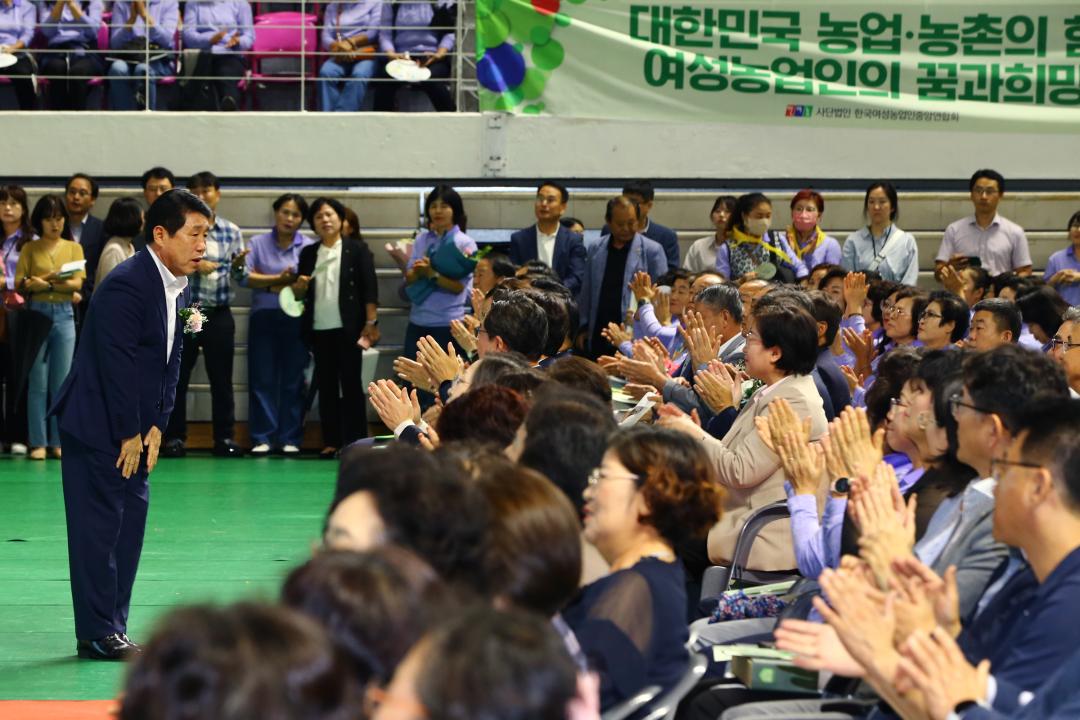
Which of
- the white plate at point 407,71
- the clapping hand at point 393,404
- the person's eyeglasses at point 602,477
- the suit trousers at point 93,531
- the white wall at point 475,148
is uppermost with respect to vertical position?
the white plate at point 407,71

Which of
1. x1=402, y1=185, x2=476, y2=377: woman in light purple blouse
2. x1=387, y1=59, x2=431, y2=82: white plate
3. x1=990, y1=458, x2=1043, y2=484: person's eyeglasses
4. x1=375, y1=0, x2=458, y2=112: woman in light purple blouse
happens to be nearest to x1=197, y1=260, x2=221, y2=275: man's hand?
x1=402, y1=185, x2=476, y2=377: woman in light purple blouse

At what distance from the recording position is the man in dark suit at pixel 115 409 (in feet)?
16.9

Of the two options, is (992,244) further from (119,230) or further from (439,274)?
(119,230)

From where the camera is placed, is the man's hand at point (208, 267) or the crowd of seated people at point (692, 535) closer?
the crowd of seated people at point (692, 535)

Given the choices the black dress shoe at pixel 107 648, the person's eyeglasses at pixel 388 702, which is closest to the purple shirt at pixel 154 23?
the black dress shoe at pixel 107 648

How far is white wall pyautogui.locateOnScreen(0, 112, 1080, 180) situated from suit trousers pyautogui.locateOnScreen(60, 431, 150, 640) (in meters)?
6.22

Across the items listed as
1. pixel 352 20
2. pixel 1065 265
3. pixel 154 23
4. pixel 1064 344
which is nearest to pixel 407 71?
pixel 352 20

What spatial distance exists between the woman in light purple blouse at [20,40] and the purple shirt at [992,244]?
6.71 m

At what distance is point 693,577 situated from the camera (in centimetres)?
508

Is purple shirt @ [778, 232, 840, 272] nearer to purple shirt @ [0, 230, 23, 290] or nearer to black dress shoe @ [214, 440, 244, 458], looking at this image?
black dress shoe @ [214, 440, 244, 458]

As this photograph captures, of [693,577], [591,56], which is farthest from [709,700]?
[591,56]

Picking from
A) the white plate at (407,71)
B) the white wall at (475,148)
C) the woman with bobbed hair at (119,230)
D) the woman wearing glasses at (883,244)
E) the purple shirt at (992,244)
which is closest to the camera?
the woman with bobbed hair at (119,230)

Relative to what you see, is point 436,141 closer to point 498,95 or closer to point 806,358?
point 498,95

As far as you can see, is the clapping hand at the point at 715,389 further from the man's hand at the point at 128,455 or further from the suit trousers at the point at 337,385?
the suit trousers at the point at 337,385
